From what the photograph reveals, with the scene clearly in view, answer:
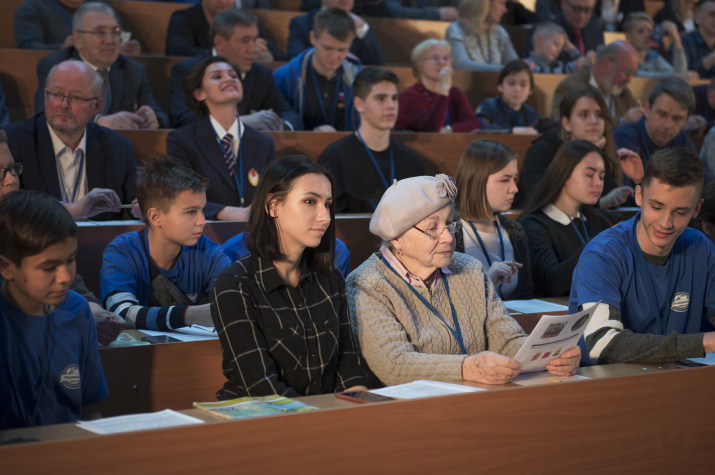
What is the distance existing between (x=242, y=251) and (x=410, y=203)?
101 cm

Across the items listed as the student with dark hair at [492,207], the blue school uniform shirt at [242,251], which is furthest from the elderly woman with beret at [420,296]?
the student with dark hair at [492,207]

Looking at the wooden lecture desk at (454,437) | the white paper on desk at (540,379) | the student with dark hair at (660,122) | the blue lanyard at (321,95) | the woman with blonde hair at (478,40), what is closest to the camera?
the wooden lecture desk at (454,437)

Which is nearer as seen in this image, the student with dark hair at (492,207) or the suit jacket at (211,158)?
the student with dark hair at (492,207)

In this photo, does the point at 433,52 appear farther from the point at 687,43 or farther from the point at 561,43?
the point at 687,43

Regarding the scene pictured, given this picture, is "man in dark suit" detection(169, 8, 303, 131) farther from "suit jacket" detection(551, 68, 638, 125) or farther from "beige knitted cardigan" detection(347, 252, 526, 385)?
"beige knitted cardigan" detection(347, 252, 526, 385)

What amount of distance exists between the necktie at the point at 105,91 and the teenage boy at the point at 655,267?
293 cm

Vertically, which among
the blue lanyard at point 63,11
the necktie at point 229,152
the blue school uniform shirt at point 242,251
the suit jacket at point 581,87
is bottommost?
the blue school uniform shirt at point 242,251

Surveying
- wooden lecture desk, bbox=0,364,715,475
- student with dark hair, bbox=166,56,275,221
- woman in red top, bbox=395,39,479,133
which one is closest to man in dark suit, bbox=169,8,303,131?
student with dark hair, bbox=166,56,275,221

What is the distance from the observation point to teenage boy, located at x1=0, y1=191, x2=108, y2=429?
1.90 meters

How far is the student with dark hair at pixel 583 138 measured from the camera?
4.43 m

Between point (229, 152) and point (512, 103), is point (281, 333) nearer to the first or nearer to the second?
point (229, 152)

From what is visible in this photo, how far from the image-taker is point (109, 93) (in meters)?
4.50

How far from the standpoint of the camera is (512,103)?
5.61 meters

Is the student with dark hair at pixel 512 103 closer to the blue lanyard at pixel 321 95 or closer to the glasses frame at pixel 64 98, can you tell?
the blue lanyard at pixel 321 95
